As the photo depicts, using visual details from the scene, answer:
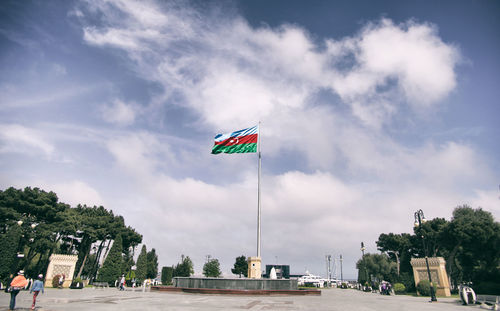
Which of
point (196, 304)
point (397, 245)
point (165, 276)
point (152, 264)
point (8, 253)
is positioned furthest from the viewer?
point (152, 264)

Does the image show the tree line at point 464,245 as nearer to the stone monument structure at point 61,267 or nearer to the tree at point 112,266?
the stone monument structure at point 61,267

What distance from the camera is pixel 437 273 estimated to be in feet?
113

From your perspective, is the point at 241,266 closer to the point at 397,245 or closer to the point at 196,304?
the point at 397,245

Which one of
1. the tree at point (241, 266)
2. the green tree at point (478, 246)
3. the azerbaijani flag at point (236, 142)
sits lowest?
Answer: the tree at point (241, 266)

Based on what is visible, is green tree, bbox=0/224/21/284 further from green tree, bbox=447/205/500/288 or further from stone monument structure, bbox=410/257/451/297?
green tree, bbox=447/205/500/288

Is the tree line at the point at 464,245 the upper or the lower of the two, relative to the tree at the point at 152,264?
upper

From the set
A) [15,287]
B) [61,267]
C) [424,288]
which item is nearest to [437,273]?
[424,288]

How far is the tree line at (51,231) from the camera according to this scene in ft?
132

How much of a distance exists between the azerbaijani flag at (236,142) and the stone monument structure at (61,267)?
29.8m

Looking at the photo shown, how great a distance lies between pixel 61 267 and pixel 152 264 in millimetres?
37560

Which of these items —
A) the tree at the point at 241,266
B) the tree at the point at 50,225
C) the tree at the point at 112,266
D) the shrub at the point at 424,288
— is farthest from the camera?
the tree at the point at 241,266

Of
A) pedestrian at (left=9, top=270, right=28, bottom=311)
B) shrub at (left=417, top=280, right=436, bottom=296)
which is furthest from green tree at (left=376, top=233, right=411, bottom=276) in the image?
pedestrian at (left=9, top=270, right=28, bottom=311)

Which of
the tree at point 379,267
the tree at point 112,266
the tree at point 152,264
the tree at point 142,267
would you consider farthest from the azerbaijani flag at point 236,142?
the tree at point 152,264

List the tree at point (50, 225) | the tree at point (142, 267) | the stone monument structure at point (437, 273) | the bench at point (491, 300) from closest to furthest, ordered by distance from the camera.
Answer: the bench at point (491, 300), the stone monument structure at point (437, 273), the tree at point (50, 225), the tree at point (142, 267)
